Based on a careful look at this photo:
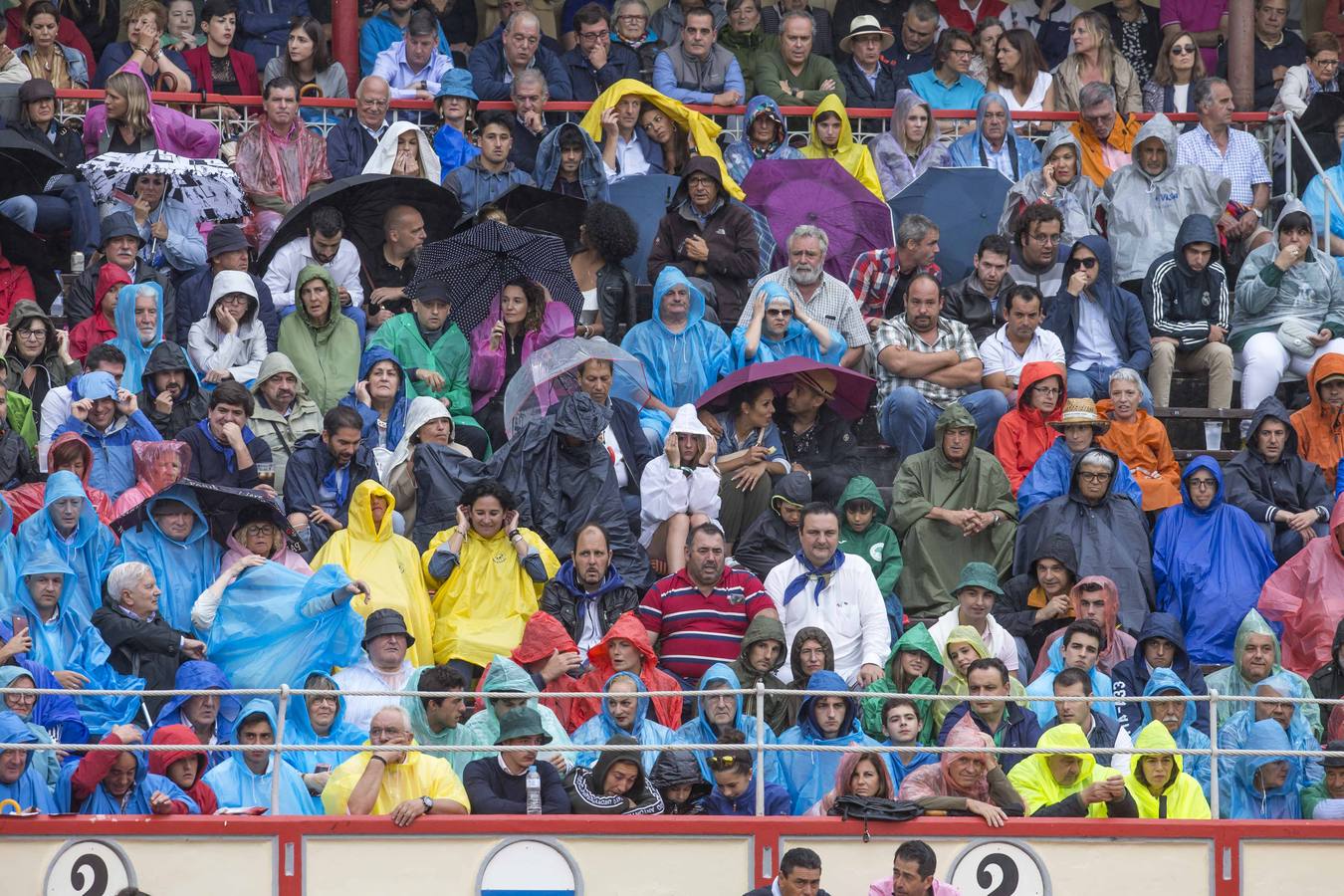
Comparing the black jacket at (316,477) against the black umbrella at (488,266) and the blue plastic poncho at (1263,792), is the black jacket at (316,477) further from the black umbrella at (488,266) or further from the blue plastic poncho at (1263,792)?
the blue plastic poncho at (1263,792)

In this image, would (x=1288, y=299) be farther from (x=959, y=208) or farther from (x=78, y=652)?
(x=78, y=652)

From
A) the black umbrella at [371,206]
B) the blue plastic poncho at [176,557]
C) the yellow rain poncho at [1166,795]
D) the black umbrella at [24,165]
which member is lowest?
the yellow rain poncho at [1166,795]

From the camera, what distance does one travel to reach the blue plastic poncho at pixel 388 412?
15.4 m

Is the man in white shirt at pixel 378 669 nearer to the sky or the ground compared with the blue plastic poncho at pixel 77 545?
nearer to the ground

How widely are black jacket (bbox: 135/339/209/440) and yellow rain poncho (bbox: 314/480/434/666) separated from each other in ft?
4.91

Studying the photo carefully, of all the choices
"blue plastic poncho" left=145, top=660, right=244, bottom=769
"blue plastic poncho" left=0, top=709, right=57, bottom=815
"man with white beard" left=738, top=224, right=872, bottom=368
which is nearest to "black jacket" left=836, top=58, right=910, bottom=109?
"man with white beard" left=738, top=224, right=872, bottom=368

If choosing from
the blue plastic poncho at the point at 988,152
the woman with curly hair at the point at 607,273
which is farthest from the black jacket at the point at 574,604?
the blue plastic poncho at the point at 988,152

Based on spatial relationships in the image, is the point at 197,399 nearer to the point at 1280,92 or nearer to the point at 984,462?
the point at 984,462

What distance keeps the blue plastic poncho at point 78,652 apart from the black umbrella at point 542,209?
467 cm

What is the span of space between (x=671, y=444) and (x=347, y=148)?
13.2ft

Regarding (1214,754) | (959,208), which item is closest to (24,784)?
(1214,754)

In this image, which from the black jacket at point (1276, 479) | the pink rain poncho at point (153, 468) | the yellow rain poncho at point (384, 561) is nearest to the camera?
the yellow rain poncho at point (384, 561)

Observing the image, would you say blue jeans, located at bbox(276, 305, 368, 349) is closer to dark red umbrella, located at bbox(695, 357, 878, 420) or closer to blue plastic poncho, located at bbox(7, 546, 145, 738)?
dark red umbrella, located at bbox(695, 357, 878, 420)

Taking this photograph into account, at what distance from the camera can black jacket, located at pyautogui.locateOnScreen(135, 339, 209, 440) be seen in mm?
15289
